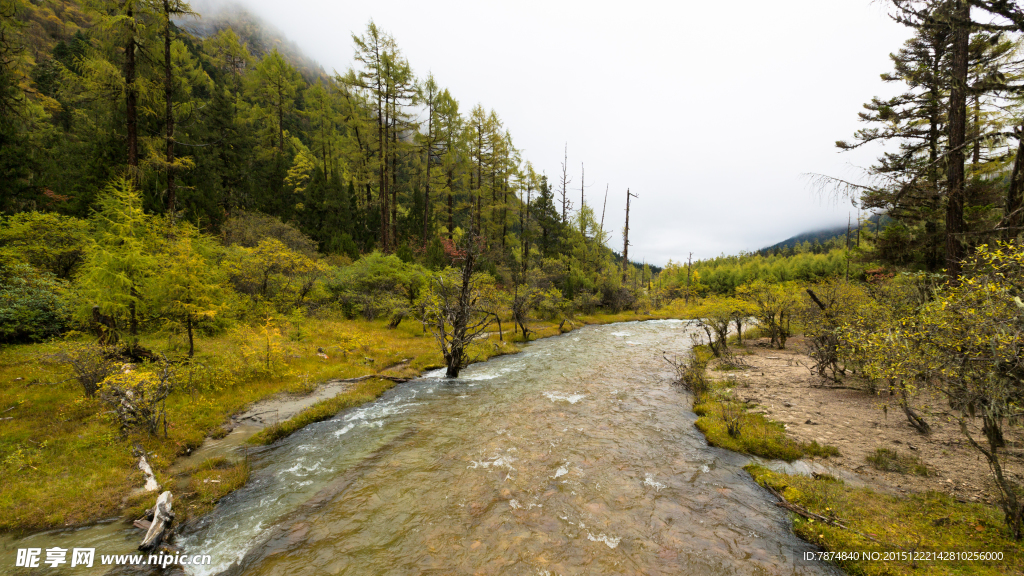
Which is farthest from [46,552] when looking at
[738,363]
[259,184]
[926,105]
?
[259,184]

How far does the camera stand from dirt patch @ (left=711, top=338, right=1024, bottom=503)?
548cm

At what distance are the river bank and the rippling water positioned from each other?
59 centimetres

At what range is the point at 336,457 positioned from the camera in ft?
24.2

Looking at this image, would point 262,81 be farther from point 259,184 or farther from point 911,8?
point 911,8

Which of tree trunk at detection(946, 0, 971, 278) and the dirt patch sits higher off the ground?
tree trunk at detection(946, 0, 971, 278)

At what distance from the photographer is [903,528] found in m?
4.51

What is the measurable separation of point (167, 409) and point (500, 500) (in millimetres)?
8895

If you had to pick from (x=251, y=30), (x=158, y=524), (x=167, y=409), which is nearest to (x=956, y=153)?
(x=158, y=524)

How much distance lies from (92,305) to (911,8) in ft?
71.2

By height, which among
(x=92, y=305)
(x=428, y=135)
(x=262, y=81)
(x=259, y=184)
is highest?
(x=262, y=81)

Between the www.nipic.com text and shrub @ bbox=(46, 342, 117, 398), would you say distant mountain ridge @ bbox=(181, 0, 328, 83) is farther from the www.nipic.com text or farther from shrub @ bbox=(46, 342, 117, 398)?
the www.nipic.com text

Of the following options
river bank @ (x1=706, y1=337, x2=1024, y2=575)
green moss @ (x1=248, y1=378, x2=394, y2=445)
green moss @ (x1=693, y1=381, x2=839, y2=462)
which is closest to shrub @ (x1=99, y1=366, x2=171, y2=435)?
green moss @ (x1=248, y1=378, x2=394, y2=445)

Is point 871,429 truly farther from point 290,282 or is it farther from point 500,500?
point 290,282

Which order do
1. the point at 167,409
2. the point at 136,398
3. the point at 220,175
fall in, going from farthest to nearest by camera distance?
the point at 220,175
the point at 167,409
the point at 136,398
